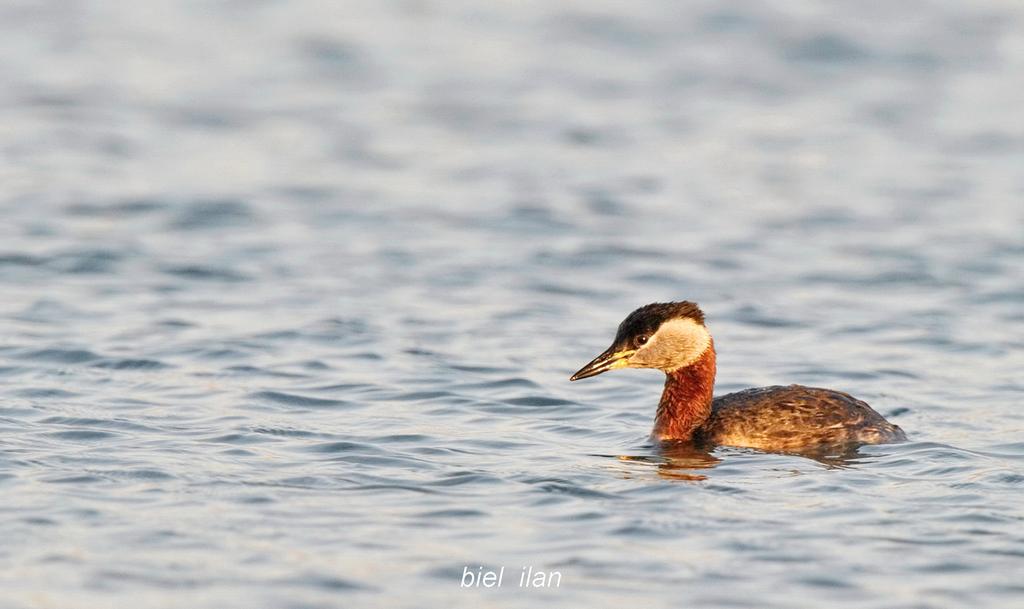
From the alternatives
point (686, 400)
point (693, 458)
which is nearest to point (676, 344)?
point (686, 400)

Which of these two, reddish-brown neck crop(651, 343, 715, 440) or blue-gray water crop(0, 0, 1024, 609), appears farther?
reddish-brown neck crop(651, 343, 715, 440)

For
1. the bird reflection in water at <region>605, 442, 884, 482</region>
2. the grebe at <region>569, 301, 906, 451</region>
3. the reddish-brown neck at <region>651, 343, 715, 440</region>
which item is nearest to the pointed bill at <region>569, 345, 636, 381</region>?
the grebe at <region>569, 301, 906, 451</region>

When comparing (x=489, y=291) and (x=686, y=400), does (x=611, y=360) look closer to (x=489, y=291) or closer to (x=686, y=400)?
(x=686, y=400)

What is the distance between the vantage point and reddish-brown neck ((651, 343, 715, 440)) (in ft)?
41.2

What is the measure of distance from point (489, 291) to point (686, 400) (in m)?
4.27

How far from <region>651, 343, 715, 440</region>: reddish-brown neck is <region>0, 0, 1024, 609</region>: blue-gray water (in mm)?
385

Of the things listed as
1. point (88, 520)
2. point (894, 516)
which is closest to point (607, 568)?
point (894, 516)

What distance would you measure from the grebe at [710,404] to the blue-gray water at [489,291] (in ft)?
0.86

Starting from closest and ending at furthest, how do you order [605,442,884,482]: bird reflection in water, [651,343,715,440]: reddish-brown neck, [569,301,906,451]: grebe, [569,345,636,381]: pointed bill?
[605,442,884,482]: bird reflection in water → [569,301,906,451]: grebe → [651,343,715,440]: reddish-brown neck → [569,345,636,381]: pointed bill

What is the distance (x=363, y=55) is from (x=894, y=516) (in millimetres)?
17154

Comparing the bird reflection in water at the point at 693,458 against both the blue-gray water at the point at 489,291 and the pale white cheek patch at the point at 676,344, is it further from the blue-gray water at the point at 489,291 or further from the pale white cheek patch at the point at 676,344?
the pale white cheek patch at the point at 676,344

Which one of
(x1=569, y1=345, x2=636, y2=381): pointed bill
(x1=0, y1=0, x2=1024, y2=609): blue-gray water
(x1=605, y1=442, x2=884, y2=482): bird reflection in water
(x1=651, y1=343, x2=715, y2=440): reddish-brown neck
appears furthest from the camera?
(x1=569, y1=345, x2=636, y2=381): pointed bill

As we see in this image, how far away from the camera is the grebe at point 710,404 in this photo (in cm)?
1233

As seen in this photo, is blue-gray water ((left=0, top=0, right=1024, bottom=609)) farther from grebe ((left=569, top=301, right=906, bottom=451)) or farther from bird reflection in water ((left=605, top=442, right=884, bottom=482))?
grebe ((left=569, top=301, right=906, bottom=451))
